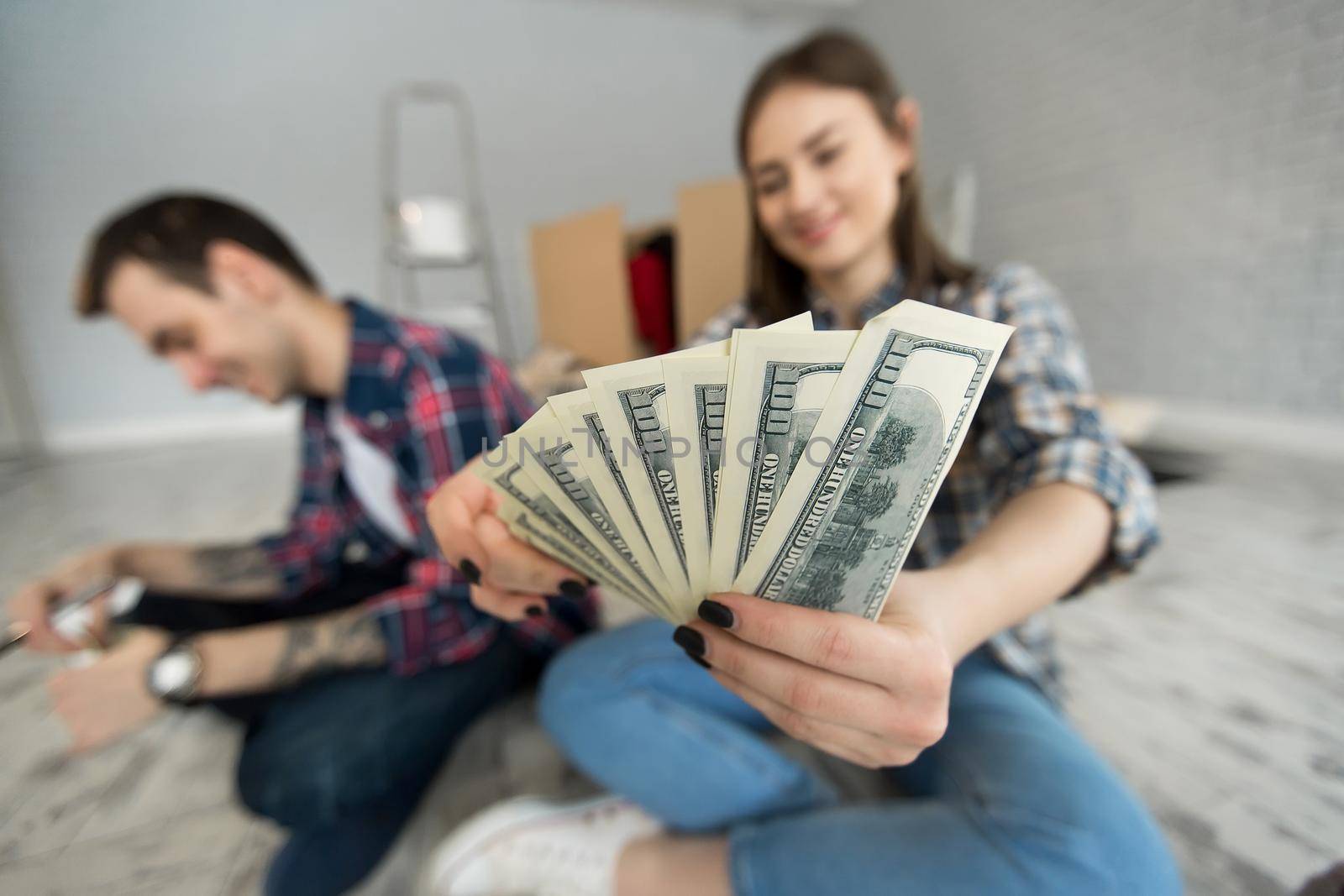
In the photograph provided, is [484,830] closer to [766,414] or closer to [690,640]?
[690,640]

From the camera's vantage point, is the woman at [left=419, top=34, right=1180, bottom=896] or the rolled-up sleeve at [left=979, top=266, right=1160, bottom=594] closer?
the woman at [left=419, top=34, right=1180, bottom=896]

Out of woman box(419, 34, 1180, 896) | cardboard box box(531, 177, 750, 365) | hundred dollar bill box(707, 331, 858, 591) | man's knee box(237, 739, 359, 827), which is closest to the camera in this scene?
hundred dollar bill box(707, 331, 858, 591)

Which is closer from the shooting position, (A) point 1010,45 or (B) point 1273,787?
(B) point 1273,787

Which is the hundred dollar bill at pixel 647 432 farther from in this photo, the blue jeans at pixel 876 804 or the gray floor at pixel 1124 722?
the gray floor at pixel 1124 722

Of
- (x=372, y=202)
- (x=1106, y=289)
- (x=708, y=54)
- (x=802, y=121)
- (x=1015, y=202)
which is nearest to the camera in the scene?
(x=802, y=121)

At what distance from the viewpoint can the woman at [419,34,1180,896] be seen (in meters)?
0.24

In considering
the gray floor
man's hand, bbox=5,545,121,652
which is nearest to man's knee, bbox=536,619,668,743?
the gray floor

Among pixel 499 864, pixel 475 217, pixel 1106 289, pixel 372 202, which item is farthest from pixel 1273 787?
pixel 372 202

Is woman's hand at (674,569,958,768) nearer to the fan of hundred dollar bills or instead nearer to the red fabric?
the fan of hundred dollar bills

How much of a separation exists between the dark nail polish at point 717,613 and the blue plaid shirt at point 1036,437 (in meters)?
0.20

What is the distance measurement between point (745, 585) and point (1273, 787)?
487 millimetres

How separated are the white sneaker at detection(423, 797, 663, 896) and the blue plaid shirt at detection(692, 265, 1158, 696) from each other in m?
0.49

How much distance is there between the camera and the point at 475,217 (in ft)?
2.11

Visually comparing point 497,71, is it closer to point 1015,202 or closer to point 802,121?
point 802,121
